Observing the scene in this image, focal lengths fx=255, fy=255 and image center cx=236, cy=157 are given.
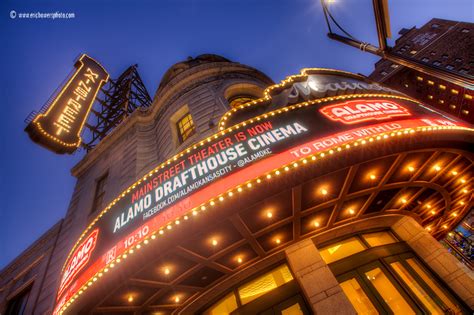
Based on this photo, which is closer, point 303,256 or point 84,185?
point 303,256

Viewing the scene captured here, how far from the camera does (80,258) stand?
285 inches

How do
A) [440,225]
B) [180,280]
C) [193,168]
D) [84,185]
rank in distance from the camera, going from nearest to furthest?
[193,168], [180,280], [440,225], [84,185]

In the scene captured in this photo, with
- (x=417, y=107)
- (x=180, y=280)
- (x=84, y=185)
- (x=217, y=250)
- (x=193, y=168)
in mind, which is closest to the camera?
(x=193, y=168)

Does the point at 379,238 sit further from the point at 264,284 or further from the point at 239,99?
the point at 239,99

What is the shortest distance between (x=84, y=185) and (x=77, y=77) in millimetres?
7390

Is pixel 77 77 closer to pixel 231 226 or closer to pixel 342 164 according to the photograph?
pixel 231 226

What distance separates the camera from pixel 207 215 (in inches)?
215

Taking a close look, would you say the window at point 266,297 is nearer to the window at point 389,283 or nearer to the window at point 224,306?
the window at point 224,306

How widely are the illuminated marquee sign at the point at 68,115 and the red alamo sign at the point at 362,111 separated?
46.2 ft

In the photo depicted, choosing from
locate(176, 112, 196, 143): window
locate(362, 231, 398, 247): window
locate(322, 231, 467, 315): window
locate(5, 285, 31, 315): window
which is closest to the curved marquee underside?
locate(362, 231, 398, 247): window

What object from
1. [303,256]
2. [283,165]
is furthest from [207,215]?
[303,256]

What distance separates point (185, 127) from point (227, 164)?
8.18m

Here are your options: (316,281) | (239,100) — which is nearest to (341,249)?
(316,281)

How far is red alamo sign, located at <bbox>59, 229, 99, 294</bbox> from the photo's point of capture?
274 inches
